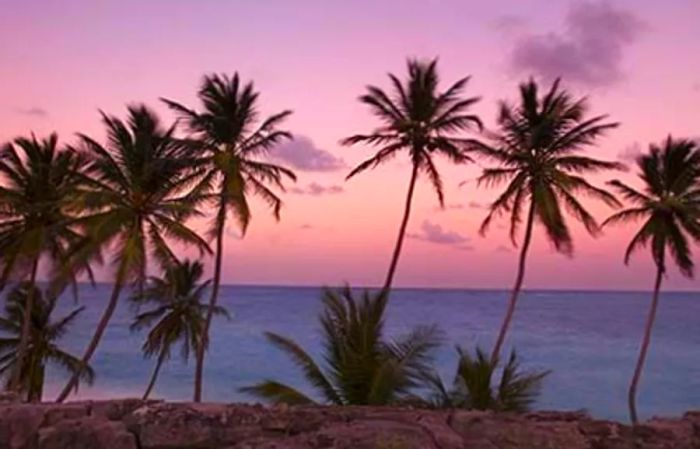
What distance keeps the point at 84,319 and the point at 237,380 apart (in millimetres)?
59255

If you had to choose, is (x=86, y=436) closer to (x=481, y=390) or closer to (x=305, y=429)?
(x=305, y=429)

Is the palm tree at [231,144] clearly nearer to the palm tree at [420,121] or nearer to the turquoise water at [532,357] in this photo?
the palm tree at [420,121]

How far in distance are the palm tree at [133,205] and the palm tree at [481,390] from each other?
382 inches

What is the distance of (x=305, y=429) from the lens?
22.9 ft

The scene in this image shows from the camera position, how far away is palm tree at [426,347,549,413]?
11141 millimetres

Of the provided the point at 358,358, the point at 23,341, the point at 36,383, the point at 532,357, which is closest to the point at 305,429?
the point at 358,358

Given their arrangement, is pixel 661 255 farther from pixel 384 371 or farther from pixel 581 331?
pixel 581 331

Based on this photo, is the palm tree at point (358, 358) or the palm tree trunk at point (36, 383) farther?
the palm tree trunk at point (36, 383)

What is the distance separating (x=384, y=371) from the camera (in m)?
10.8

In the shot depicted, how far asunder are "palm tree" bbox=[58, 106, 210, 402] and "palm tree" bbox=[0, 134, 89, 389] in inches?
33.5

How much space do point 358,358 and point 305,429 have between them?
452cm

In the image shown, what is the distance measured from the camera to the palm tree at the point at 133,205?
18469 millimetres

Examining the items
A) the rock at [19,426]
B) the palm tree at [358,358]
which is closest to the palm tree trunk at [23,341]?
the palm tree at [358,358]

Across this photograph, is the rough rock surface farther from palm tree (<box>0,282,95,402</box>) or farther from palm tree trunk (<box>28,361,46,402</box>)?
palm tree trunk (<box>28,361,46,402</box>)
